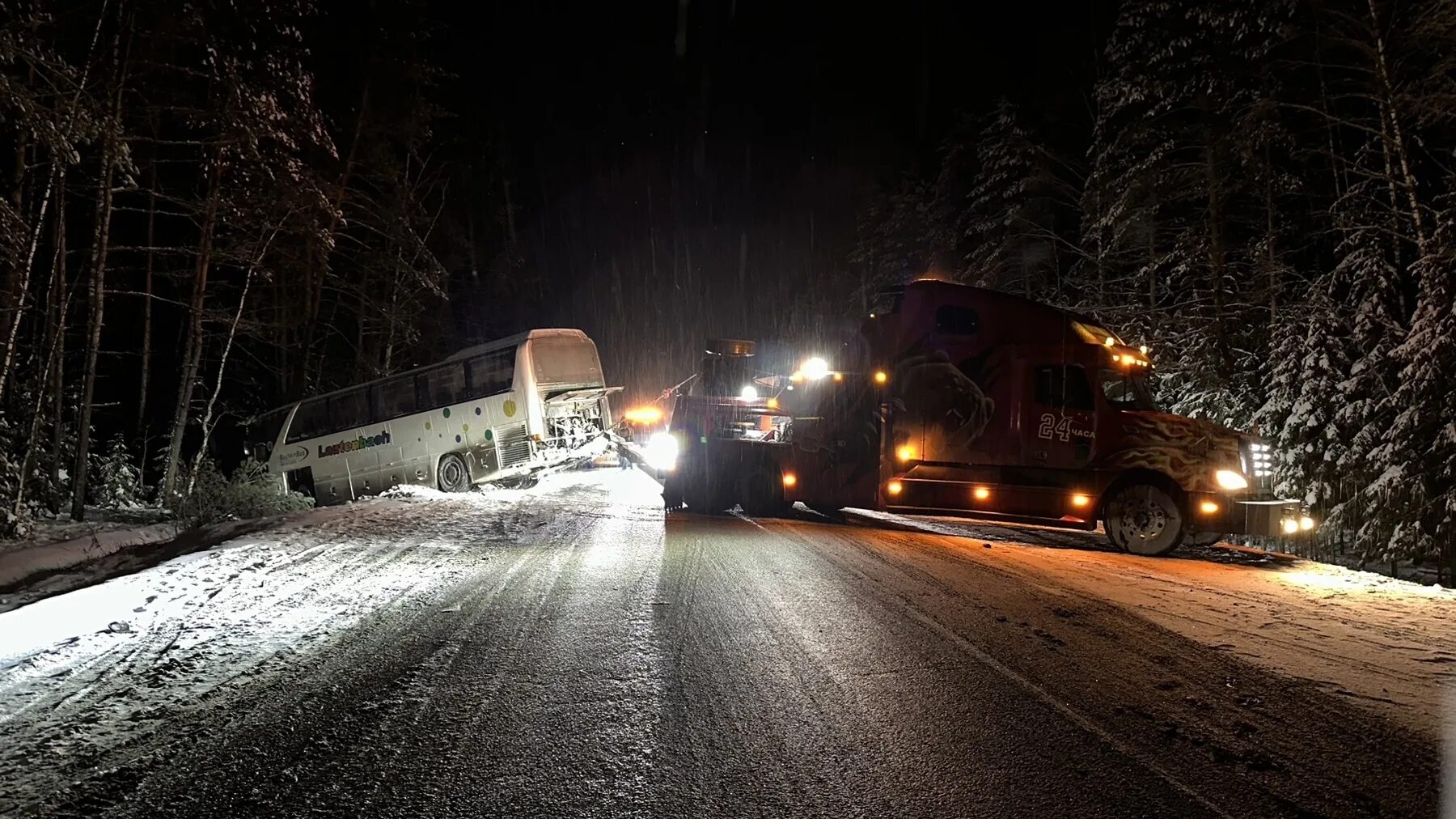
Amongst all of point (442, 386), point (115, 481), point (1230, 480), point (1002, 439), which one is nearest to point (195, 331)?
point (115, 481)

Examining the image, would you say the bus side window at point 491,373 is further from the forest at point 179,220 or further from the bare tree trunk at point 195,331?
the bare tree trunk at point 195,331

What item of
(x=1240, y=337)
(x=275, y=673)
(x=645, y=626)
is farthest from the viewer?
(x=1240, y=337)

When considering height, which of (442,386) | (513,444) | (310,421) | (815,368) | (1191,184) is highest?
(1191,184)

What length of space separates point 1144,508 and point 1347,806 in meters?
7.87

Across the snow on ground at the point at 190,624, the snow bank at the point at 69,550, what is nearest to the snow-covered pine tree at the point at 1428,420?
the snow on ground at the point at 190,624

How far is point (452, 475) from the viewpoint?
18.9 metres

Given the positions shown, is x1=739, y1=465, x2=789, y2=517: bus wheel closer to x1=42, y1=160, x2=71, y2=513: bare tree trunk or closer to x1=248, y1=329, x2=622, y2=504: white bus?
x1=248, y1=329, x2=622, y2=504: white bus

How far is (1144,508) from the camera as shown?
35.8 ft

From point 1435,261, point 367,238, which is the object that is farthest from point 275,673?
point 367,238

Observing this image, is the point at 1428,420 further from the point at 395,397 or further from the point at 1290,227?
the point at 395,397

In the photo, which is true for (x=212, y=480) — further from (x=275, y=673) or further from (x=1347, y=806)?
(x=1347, y=806)

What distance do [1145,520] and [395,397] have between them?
1615 cm

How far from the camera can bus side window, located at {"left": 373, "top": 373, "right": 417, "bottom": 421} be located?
63.7ft

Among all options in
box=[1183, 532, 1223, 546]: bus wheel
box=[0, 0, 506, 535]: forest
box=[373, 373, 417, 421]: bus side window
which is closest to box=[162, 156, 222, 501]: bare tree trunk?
box=[0, 0, 506, 535]: forest
